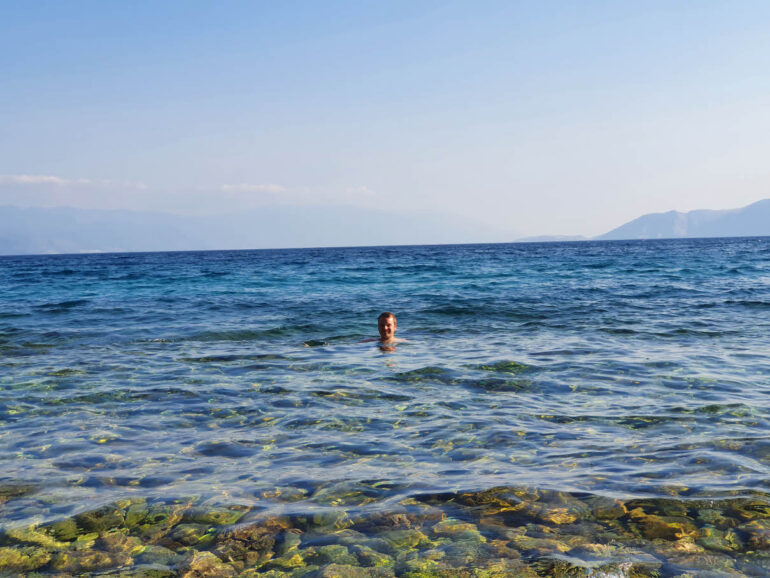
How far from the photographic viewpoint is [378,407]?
7.75m

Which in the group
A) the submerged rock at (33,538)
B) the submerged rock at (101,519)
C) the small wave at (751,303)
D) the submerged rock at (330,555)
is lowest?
the submerged rock at (330,555)

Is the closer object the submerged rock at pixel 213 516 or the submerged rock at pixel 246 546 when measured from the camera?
the submerged rock at pixel 246 546

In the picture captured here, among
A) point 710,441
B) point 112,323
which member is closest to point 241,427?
point 710,441

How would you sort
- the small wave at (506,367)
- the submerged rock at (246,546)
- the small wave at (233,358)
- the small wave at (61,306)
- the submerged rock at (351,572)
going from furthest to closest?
the small wave at (61,306)
the small wave at (233,358)
the small wave at (506,367)
the submerged rock at (246,546)
the submerged rock at (351,572)

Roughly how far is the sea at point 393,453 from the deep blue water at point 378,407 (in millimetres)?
40

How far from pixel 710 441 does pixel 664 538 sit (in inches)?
93.7

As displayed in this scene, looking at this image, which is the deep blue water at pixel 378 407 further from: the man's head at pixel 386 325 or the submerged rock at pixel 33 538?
the man's head at pixel 386 325

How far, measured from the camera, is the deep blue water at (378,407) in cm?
521

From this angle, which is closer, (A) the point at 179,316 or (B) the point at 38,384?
(B) the point at 38,384

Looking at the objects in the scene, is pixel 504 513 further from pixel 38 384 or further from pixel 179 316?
pixel 179 316

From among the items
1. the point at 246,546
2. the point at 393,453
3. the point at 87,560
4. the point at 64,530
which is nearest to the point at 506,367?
the point at 393,453

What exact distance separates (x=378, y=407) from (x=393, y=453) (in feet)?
5.91

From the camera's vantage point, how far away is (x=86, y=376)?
9914mm

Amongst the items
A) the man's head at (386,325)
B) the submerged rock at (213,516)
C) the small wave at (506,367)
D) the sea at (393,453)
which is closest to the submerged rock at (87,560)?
the sea at (393,453)
